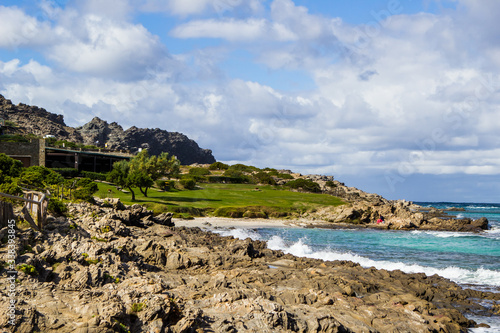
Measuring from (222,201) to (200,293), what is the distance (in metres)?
56.0

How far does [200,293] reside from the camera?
13.8m

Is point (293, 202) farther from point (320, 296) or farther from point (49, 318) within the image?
point (49, 318)

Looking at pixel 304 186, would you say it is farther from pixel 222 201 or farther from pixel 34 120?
pixel 34 120

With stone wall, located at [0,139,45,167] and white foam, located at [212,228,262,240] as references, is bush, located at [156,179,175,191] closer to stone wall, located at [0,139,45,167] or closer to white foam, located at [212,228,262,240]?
stone wall, located at [0,139,45,167]

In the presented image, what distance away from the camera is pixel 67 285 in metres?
12.3

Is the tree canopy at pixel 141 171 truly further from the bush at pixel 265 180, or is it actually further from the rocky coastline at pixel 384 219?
the bush at pixel 265 180

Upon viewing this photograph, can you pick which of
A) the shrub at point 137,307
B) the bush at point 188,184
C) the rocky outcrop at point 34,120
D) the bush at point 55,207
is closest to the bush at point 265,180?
the bush at point 188,184

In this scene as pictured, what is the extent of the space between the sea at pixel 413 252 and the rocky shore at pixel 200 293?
9.35 feet

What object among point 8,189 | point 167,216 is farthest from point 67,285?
point 167,216

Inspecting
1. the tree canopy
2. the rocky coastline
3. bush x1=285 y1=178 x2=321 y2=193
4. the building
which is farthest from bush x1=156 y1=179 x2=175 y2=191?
bush x1=285 y1=178 x2=321 y2=193

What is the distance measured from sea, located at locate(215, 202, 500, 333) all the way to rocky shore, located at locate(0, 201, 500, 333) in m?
2.85

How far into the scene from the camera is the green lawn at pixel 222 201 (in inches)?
2275

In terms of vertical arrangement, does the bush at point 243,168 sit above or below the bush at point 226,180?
above

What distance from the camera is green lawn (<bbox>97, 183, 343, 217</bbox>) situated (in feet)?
190
